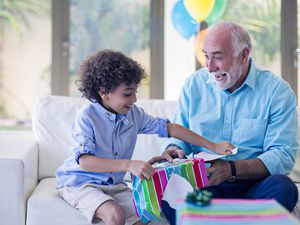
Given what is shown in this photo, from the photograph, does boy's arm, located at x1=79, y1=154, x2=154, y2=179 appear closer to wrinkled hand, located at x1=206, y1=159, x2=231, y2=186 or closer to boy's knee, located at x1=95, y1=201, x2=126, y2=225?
boy's knee, located at x1=95, y1=201, x2=126, y2=225

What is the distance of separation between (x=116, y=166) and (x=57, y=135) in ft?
2.41

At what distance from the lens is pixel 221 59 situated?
6.33 ft

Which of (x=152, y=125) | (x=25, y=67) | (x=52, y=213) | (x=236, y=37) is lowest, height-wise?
(x=52, y=213)

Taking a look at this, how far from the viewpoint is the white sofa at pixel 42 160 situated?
1778mm

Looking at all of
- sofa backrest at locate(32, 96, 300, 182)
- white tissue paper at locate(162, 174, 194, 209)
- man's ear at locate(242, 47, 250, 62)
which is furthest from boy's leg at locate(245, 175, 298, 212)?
sofa backrest at locate(32, 96, 300, 182)

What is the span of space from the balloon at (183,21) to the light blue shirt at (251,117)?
1.89 metres

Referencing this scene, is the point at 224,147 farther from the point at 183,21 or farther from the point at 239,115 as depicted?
the point at 183,21

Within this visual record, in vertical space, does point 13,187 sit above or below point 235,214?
below

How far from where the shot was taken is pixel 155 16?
430cm

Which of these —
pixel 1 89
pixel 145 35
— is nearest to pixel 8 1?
pixel 1 89

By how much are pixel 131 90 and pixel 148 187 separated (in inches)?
16.1

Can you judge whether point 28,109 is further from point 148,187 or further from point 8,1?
point 148,187

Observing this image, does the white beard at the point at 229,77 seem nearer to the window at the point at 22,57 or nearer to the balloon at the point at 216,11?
the balloon at the point at 216,11

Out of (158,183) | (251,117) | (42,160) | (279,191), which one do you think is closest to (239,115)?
(251,117)
